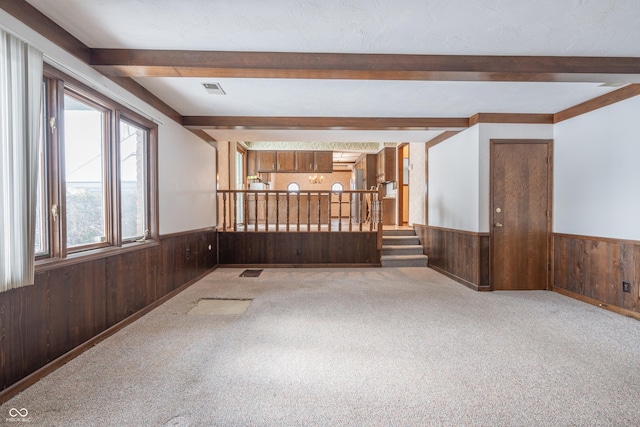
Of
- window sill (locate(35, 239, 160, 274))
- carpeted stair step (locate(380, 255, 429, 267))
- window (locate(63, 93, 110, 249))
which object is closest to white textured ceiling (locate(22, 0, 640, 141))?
window (locate(63, 93, 110, 249))

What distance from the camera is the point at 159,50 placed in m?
2.55

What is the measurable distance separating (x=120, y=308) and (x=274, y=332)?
1.51 metres

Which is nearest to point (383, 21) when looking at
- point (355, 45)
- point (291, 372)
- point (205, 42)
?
point (355, 45)

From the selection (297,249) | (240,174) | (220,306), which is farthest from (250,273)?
(240,174)

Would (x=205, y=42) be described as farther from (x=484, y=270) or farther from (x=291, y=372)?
(x=484, y=270)

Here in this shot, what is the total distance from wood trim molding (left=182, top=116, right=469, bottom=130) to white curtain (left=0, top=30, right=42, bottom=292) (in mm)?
2588

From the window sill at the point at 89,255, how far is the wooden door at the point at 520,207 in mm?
4464

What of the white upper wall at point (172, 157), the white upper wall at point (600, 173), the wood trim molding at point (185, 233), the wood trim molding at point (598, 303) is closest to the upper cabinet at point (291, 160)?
the white upper wall at point (172, 157)

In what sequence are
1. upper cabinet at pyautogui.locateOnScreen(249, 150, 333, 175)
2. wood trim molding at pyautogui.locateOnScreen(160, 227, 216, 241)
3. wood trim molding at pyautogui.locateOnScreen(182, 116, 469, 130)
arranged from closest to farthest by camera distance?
wood trim molding at pyautogui.locateOnScreen(160, 227, 216, 241)
wood trim molding at pyautogui.locateOnScreen(182, 116, 469, 130)
upper cabinet at pyautogui.locateOnScreen(249, 150, 333, 175)

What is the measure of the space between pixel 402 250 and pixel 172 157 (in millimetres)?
4434

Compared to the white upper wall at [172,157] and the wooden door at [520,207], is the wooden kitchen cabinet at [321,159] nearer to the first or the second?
the white upper wall at [172,157]

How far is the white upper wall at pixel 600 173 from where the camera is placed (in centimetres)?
321

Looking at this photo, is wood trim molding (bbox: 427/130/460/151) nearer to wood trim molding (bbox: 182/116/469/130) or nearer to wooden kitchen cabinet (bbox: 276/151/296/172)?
wood trim molding (bbox: 182/116/469/130)

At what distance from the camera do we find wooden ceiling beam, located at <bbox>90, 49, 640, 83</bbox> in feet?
8.38
